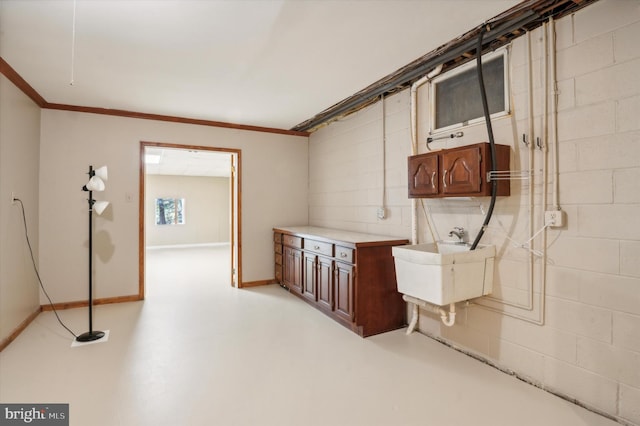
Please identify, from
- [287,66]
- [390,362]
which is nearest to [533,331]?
[390,362]

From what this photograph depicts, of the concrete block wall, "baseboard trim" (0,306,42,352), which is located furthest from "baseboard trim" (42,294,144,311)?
the concrete block wall

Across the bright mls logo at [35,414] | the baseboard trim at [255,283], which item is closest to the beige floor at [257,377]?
the bright mls logo at [35,414]

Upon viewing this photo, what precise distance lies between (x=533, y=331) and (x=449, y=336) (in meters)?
0.75

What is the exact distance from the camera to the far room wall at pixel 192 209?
9961 millimetres

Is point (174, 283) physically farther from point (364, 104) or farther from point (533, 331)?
point (533, 331)

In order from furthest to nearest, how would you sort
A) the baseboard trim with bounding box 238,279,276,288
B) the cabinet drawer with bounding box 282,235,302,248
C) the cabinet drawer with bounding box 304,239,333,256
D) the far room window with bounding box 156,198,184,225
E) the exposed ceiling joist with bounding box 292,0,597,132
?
the far room window with bounding box 156,198,184,225 → the baseboard trim with bounding box 238,279,276,288 → the cabinet drawer with bounding box 282,235,302,248 → the cabinet drawer with bounding box 304,239,333,256 → the exposed ceiling joist with bounding box 292,0,597,132

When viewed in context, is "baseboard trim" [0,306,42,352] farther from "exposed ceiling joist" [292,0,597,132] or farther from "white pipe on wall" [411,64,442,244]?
"exposed ceiling joist" [292,0,597,132]

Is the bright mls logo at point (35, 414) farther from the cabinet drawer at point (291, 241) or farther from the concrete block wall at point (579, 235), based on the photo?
the concrete block wall at point (579, 235)

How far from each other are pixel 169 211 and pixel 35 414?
355 inches

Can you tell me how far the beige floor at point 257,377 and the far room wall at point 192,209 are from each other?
6.85 metres

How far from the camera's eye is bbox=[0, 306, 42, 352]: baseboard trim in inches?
109

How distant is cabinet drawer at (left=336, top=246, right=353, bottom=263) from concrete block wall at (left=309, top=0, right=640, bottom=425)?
3.29ft

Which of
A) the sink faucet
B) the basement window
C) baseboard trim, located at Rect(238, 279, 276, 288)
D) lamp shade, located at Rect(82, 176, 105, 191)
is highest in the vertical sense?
the basement window

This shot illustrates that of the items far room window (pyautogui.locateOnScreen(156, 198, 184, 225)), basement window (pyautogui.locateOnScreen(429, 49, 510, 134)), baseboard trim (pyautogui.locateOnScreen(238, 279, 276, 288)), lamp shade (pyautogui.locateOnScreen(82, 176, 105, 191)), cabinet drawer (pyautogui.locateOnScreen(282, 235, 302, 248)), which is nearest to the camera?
basement window (pyautogui.locateOnScreen(429, 49, 510, 134))
